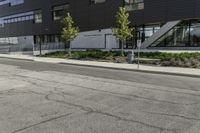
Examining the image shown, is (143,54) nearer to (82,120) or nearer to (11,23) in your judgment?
(82,120)

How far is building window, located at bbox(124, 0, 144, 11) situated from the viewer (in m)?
34.6

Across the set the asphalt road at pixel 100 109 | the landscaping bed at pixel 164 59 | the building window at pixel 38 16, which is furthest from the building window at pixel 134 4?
the asphalt road at pixel 100 109

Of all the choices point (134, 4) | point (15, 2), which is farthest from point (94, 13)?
point (15, 2)

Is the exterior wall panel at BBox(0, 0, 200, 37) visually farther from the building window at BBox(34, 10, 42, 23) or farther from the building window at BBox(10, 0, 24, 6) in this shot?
the building window at BBox(34, 10, 42, 23)

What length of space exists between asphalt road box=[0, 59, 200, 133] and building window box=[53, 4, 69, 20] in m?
36.4

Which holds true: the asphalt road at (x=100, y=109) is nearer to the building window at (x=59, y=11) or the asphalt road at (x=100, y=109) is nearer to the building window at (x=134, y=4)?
the building window at (x=134, y=4)

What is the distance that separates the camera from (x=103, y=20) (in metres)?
39.4

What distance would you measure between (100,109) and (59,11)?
42.6 m

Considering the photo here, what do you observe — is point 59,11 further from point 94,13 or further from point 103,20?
point 103,20

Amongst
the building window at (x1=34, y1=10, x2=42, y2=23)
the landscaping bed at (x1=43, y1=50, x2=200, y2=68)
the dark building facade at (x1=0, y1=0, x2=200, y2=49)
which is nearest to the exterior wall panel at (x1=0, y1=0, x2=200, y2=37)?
the dark building facade at (x1=0, y1=0, x2=200, y2=49)

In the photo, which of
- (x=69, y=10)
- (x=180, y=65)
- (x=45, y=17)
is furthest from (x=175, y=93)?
(x=45, y=17)

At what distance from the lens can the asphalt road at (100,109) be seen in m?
6.12

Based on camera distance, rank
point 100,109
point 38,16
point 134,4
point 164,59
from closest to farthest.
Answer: point 100,109 → point 164,59 → point 134,4 → point 38,16

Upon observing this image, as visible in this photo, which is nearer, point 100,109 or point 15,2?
point 100,109
